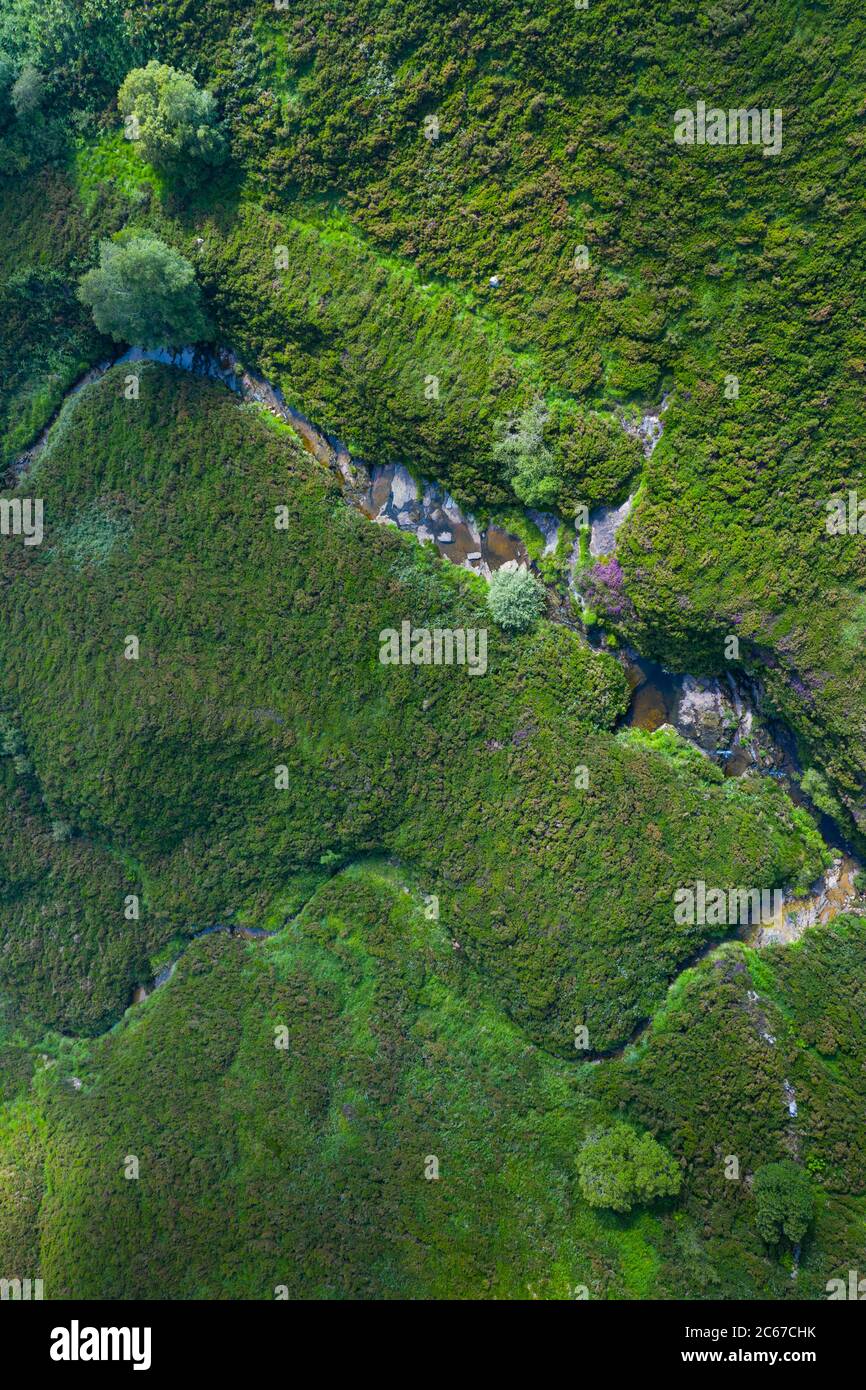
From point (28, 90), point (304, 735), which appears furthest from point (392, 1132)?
point (28, 90)

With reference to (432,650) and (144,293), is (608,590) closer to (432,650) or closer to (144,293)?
(432,650)

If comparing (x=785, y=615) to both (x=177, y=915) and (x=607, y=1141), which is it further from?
(x=177, y=915)

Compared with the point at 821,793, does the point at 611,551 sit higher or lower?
higher

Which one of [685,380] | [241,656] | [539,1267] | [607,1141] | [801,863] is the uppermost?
[685,380]

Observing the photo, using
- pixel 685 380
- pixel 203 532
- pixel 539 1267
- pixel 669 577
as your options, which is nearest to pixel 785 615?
pixel 669 577

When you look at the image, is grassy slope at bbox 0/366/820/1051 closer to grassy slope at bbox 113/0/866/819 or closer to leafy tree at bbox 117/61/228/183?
grassy slope at bbox 113/0/866/819
